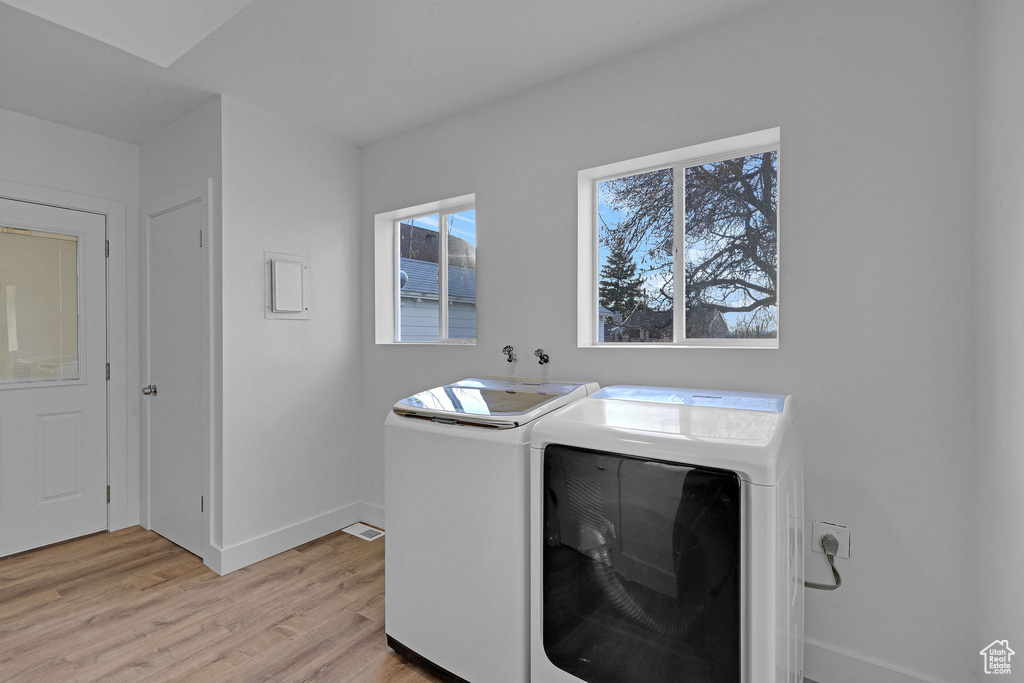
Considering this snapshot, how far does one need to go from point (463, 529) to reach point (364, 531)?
1712mm

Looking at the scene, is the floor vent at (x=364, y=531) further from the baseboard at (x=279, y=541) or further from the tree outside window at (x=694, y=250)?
the tree outside window at (x=694, y=250)

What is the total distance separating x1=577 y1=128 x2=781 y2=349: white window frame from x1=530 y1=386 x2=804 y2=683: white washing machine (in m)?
0.56

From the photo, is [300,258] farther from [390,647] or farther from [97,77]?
[390,647]

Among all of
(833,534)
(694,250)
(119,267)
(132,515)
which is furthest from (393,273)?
(833,534)

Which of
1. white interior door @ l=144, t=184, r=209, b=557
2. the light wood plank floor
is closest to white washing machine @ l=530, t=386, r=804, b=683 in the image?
the light wood plank floor

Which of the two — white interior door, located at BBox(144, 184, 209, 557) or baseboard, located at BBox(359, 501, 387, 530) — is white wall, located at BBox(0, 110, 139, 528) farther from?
baseboard, located at BBox(359, 501, 387, 530)

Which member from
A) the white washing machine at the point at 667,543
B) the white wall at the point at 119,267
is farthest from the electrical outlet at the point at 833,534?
the white wall at the point at 119,267

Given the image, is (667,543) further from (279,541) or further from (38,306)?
(38,306)

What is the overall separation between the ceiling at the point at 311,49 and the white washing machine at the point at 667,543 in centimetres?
148

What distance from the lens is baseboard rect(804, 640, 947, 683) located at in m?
1.57

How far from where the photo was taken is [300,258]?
2814mm

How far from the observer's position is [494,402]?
1771 millimetres

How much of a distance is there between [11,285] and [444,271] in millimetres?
2373

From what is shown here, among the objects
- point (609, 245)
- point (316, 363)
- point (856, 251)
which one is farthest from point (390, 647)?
point (856, 251)
